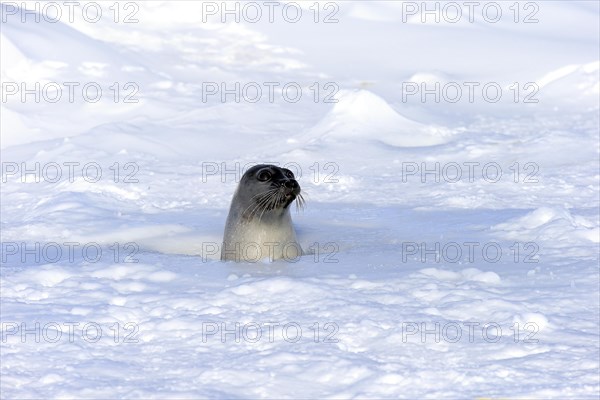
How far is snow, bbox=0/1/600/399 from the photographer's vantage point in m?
3.80

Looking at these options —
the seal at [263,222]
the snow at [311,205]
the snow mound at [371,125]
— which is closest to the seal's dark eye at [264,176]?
the seal at [263,222]

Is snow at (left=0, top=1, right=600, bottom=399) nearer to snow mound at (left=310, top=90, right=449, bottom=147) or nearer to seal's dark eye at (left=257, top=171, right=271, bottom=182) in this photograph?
snow mound at (left=310, top=90, right=449, bottom=147)

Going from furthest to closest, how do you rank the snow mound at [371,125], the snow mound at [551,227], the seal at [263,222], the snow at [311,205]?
the snow mound at [371,125], the seal at [263,222], the snow mound at [551,227], the snow at [311,205]

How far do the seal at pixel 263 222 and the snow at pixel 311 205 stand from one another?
241mm

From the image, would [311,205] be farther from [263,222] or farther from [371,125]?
[371,125]

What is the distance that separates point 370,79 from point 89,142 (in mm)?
3410

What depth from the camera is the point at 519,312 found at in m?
4.28

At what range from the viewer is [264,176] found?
5.72 m

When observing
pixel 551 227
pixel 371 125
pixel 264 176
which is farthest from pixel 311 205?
pixel 371 125

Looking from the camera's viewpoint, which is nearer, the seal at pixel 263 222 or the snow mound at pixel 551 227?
the snow mound at pixel 551 227

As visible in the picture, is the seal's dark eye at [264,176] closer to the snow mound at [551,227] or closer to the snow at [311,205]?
the snow at [311,205]

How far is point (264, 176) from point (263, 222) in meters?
0.26

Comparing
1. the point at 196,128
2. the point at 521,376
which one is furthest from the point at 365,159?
the point at 521,376

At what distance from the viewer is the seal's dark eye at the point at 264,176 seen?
571 centimetres
